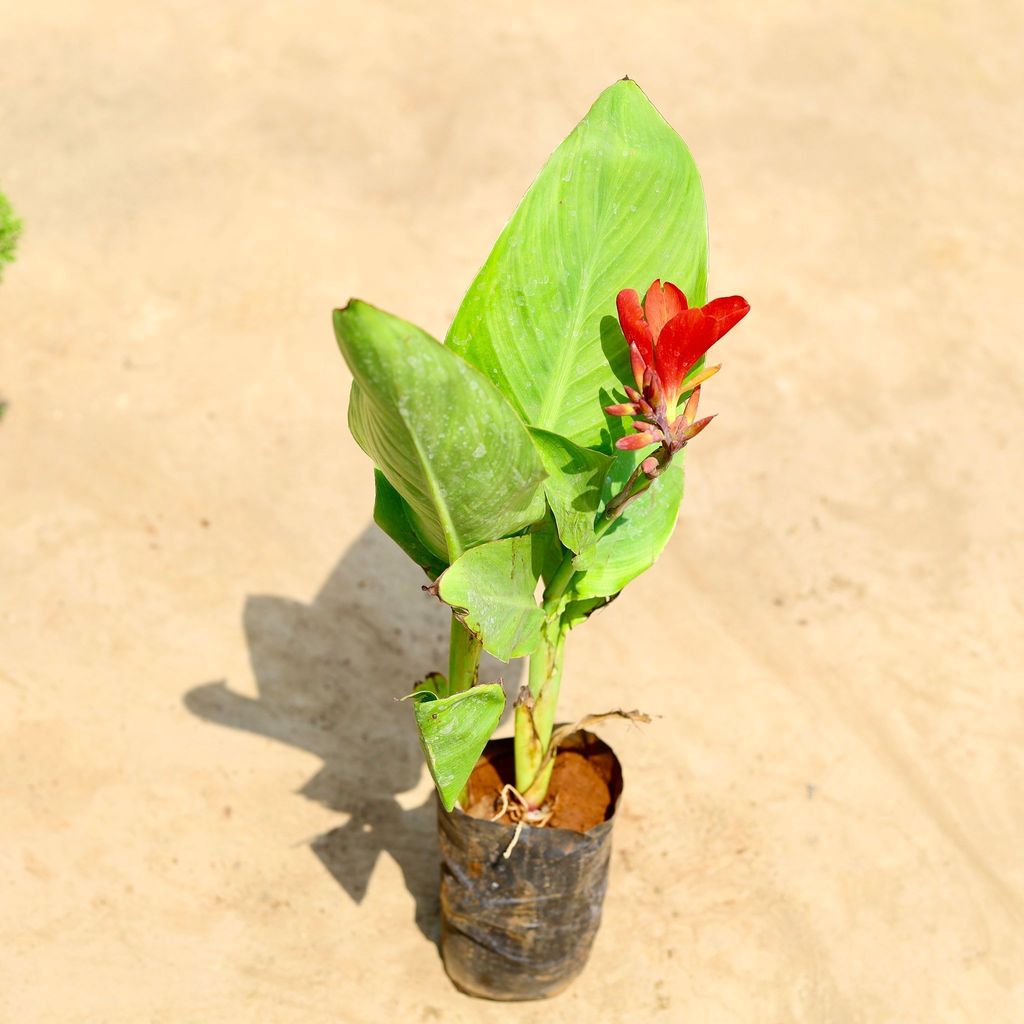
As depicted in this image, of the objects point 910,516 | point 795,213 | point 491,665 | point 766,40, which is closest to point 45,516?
point 491,665

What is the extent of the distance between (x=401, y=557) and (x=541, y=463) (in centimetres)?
207

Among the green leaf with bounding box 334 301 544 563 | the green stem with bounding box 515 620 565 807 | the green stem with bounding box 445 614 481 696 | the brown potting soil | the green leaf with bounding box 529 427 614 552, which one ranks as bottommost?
the brown potting soil

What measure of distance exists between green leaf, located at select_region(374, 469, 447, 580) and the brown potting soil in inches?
23.5

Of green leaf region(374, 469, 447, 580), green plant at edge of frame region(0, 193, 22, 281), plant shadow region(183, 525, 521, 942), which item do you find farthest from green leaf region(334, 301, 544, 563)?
green plant at edge of frame region(0, 193, 22, 281)

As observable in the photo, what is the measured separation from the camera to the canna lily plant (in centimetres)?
201

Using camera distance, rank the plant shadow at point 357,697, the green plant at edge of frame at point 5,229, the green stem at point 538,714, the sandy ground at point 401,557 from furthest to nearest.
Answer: the green plant at edge of frame at point 5,229
the plant shadow at point 357,697
the sandy ground at point 401,557
the green stem at point 538,714

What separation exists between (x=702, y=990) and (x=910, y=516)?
6.40ft

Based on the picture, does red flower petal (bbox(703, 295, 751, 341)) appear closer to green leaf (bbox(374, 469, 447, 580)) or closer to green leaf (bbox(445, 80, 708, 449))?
green leaf (bbox(445, 80, 708, 449))

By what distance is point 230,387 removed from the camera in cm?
457

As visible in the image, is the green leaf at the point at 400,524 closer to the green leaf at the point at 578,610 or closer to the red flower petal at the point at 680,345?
the green leaf at the point at 578,610

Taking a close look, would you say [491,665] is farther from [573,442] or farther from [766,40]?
[766,40]

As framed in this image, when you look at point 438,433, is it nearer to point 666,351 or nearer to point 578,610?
point 666,351

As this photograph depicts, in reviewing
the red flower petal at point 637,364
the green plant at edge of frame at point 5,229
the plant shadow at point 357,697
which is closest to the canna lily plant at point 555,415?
the red flower petal at point 637,364

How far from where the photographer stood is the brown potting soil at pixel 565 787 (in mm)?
2760
